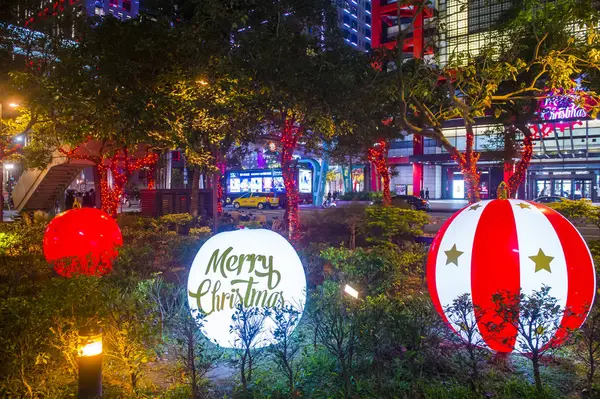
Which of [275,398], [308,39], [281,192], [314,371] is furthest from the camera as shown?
[281,192]

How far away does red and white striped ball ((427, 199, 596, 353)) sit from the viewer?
4.25m

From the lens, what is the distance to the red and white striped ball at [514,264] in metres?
4.25

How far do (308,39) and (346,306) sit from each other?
33.9 ft

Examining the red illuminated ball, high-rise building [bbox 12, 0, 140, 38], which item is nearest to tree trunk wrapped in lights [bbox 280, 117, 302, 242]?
high-rise building [bbox 12, 0, 140, 38]

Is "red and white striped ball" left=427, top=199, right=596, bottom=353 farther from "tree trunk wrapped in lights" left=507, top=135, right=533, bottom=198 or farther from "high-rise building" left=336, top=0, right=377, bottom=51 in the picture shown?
"high-rise building" left=336, top=0, right=377, bottom=51

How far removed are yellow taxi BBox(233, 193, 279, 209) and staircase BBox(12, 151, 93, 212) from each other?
19122 millimetres

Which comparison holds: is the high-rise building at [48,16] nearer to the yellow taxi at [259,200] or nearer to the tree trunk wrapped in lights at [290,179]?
the tree trunk wrapped in lights at [290,179]

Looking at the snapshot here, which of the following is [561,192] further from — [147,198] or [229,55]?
[229,55]

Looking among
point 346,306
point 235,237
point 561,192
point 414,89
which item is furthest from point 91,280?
point 561,192

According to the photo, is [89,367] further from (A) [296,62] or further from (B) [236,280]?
(A) [296,62]

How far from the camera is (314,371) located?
15.8 ft

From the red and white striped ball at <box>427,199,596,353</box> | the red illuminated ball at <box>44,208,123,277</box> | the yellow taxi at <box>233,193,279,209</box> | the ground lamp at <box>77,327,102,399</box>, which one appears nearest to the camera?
the ground lamp at <box>77,327,102,399</box>

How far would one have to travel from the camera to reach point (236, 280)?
4.75 m

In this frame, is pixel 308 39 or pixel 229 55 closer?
pixel 229 55
